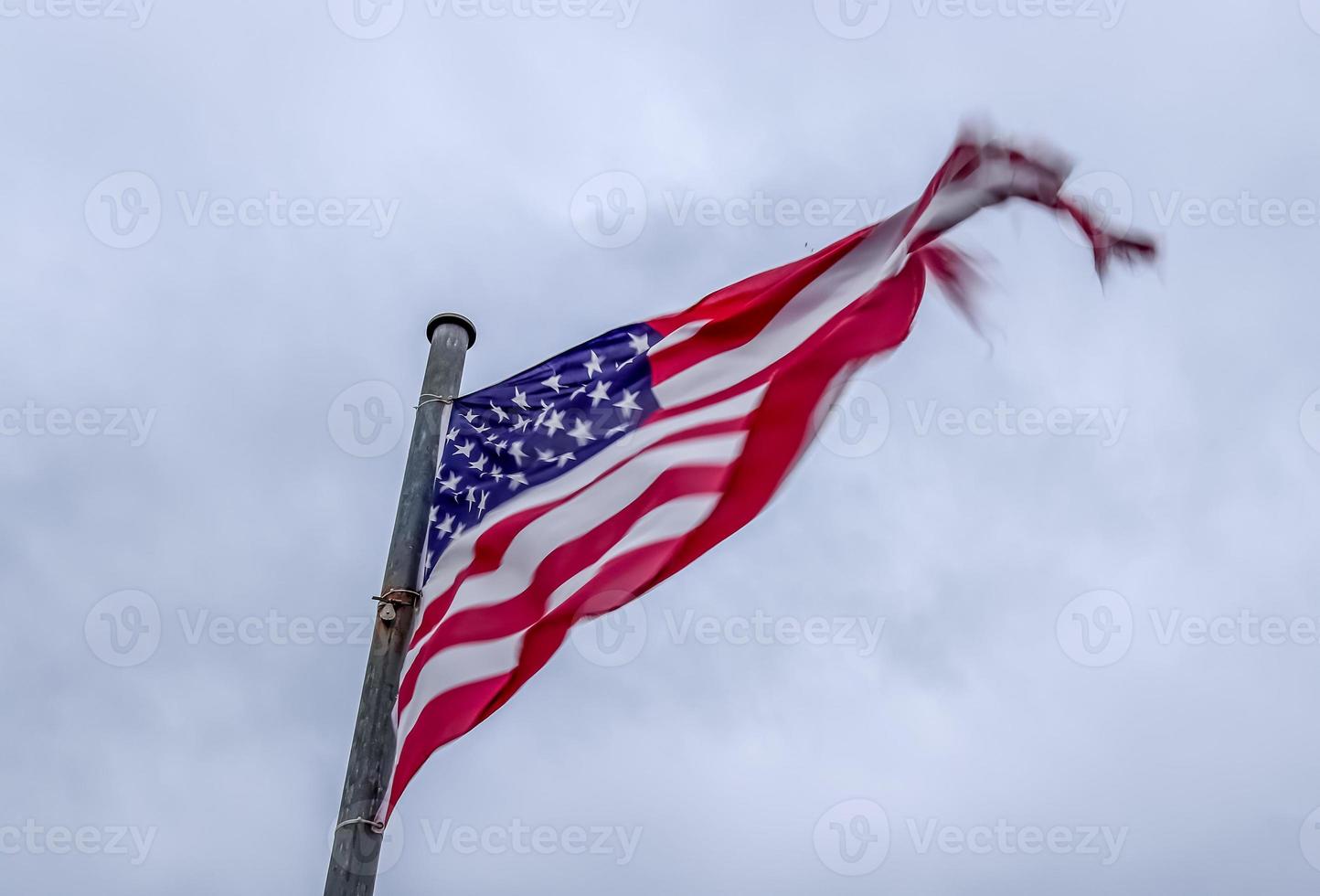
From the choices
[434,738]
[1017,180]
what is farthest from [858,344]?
[434,738]

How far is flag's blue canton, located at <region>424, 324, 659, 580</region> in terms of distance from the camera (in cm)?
905

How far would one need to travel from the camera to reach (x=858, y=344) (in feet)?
30.9

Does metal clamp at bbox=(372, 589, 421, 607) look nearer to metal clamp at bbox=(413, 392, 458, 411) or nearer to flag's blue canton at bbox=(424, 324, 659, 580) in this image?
flag's blue canton at bbox=(424, 324, 659, 580)

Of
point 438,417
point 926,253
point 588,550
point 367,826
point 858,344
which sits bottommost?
point 367,826

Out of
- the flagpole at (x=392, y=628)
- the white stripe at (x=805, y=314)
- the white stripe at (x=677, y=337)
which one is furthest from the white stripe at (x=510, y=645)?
the white stripe at (x=677, y=337)

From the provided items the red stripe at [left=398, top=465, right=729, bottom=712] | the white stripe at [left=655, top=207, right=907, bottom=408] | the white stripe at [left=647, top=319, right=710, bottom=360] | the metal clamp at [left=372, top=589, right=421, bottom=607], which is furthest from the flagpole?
the white stripe at [left=655, top=207, right=907, bottom=408]

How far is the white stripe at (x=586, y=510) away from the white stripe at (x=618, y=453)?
0.26 ft

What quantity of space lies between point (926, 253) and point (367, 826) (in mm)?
5134

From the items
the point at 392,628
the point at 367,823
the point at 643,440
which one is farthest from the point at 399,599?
the point at 643,440

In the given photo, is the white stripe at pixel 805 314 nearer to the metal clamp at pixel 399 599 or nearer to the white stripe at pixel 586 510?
the white stripe at pixel 586 510

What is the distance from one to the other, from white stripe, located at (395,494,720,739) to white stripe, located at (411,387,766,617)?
1.76ft

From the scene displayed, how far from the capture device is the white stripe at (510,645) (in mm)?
8219

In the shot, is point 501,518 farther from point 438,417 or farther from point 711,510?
point 711,510

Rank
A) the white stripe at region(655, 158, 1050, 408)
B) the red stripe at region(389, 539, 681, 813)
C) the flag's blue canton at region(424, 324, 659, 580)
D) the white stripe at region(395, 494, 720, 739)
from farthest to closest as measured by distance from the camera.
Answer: the white stripe at region(655, 158, 1050, 408), the flag's blue canton at region(424, 324, 659, 580), the white stripe at region(395, 494, 720, 739), the red stripe at region(389, 539, 681, 813)
